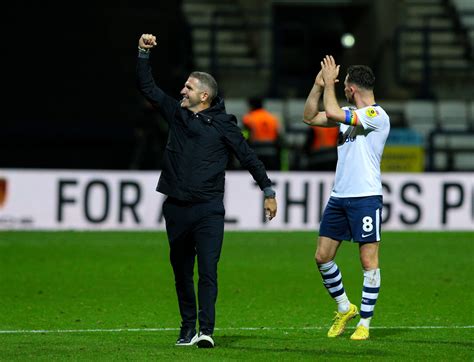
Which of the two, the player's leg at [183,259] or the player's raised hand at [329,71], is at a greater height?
the player's raised hand at [329,71]

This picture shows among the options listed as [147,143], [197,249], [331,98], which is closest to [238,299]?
[197,249]

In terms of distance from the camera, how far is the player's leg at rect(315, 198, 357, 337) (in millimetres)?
10766

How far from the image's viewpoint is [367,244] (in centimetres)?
1063

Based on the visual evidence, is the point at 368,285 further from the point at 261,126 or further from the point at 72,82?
the point at 72,82

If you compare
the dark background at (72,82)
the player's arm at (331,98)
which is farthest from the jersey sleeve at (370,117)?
the dark background at (72,82)

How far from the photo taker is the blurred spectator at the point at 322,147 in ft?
74.9

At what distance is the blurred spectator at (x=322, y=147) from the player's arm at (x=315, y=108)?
39.5 ft

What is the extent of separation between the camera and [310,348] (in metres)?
10.2

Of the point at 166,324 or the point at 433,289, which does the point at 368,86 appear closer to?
the point at 166,324

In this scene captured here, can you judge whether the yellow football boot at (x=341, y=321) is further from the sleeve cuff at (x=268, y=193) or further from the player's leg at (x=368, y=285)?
the sleeve cuff at (x=268, y=193)

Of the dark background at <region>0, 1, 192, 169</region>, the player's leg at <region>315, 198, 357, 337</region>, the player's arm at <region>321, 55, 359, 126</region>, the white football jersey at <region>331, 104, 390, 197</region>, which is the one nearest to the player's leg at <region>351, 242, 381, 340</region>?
the player's leg at <region>315, 198, 357, 337</region>

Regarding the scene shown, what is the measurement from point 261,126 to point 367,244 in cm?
1247

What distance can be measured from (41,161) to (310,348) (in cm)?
1506

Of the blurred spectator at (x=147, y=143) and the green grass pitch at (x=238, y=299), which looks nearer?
the green grass pitch at (x=238, y=299)
